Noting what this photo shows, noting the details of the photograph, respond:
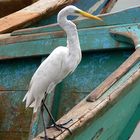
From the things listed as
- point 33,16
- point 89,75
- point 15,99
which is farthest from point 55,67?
point 33,16

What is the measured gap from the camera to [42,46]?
13.6 feet

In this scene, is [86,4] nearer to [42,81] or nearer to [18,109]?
[18,109]

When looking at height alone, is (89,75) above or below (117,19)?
below

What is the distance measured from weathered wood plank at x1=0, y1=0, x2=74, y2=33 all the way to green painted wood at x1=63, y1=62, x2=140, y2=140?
64.7 inches

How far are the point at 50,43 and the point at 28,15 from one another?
2.61 feet

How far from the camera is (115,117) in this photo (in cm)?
309

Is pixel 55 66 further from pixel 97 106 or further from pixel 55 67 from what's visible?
pixel 97 106

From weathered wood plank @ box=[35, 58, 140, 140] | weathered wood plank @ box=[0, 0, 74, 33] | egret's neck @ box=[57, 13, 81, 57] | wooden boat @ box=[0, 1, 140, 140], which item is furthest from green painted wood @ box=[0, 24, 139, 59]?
egret's neck @ box=[57, 13, 81, 57]

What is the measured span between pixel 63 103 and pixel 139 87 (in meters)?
0.88

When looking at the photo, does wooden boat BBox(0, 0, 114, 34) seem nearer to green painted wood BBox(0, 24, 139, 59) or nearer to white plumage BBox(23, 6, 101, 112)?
green painted wood BBox(0, 24, 139, 59)

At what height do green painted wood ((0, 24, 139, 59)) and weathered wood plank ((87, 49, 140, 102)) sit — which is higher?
weathered wood plank ((87, 49, 140, 102))

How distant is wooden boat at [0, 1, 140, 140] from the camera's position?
300 centimetres

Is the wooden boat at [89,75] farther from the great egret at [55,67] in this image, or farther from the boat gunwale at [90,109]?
the great egret at [55,67]

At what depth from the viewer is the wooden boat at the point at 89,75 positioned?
3.00 meters
